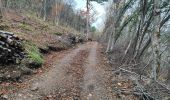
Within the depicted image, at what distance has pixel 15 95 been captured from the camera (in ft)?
25.5

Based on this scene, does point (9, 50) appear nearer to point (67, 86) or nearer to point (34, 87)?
point (34, 87)

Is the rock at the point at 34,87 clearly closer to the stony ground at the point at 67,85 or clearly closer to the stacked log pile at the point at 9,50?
the stony ground at the point at 67,85

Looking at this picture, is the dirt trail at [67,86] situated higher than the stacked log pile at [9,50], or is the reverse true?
the stacked log pile at [9,50]

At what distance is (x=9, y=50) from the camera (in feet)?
32.0

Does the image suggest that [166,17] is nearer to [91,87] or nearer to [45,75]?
[91,87]

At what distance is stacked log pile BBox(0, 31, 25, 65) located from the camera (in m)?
9.55

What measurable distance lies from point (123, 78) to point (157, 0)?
498cm

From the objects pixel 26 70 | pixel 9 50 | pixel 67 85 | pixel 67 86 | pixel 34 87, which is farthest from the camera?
pixel 26 70

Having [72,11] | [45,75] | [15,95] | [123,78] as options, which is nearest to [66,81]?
[45,75]

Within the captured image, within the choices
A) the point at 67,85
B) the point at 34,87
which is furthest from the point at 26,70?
the point at 67,85

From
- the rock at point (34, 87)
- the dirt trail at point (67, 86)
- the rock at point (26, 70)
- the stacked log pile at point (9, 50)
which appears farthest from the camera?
the rock at point (26, 70)

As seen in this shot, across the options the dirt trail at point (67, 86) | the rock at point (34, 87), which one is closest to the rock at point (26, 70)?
the dirt trail at point (67, 86)

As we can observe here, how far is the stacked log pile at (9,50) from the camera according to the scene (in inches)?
376

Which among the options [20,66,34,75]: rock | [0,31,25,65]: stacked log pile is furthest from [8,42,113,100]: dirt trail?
[0,31,25,65]: stacked log pile
